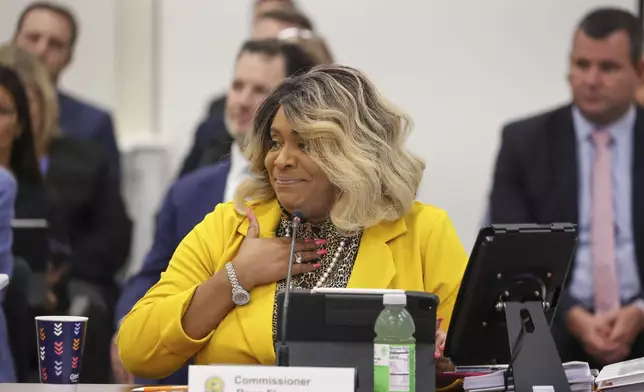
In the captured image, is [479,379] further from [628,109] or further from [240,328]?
[628,109]

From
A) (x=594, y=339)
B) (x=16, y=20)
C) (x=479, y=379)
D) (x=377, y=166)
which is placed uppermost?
(x=16, y=20)

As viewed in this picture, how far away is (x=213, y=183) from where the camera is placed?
3729 millimetres

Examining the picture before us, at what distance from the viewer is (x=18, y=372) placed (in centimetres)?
351

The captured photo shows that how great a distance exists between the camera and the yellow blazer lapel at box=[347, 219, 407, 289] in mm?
2529

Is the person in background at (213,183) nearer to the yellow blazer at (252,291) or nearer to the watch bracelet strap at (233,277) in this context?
the yellow blazer at (252,291)

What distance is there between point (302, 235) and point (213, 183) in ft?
3.81

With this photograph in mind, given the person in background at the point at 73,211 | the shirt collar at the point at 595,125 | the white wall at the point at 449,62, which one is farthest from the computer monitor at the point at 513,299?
the white wall at the point at 449,62

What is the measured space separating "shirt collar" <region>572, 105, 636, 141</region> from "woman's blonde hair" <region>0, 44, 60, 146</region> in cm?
229

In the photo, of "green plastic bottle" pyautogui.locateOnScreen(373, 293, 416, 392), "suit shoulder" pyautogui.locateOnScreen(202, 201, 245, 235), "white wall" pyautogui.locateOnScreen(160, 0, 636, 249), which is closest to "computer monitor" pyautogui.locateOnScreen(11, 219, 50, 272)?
"white wall" pyautogui.locateOnScreen(160, 0, 636, 249)

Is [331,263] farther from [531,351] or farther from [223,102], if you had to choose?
[223,102]

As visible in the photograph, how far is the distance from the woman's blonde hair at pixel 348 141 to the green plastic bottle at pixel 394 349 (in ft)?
1.69

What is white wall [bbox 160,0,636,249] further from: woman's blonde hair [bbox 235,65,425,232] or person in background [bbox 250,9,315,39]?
woman's blonde hair [bbox 235,65,425,232]

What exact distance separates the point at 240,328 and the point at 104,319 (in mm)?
2368

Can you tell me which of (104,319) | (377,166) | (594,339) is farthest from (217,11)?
(377,166)
